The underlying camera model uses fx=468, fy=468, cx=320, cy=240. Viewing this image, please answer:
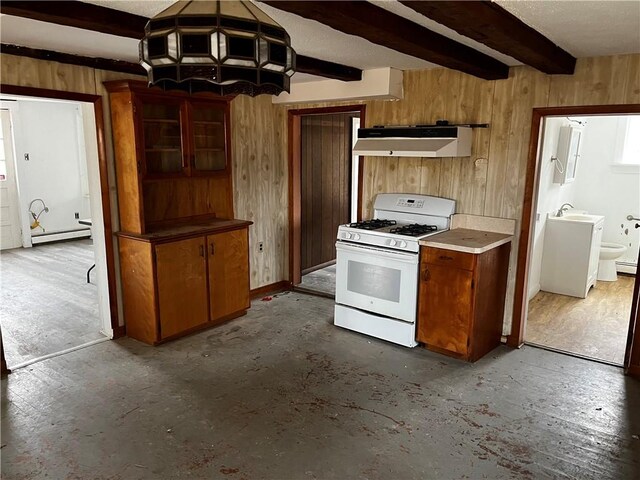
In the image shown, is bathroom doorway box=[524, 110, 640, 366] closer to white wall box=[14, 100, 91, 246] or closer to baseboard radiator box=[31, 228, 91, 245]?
white wall box=[14, 100, 91, 246]

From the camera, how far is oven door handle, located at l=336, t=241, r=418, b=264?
11.8ft

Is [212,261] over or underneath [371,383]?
over

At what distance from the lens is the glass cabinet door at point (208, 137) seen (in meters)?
4.04

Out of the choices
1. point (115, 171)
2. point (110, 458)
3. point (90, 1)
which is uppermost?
point (90, 1)

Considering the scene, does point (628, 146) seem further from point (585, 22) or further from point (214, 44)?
point (214, 44)

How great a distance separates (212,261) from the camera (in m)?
4.02

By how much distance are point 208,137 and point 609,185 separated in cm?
490

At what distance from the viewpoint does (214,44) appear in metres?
1.35

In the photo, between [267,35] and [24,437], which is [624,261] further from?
[24,437]

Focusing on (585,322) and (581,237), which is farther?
(581,237)

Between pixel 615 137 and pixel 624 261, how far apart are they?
61.0 inches

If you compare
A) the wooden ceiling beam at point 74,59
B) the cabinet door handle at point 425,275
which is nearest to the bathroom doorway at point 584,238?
the cabinet door handle at point 425,275

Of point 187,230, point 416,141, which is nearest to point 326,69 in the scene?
point 416,141

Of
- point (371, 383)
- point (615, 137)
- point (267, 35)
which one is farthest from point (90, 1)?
point (615, 137)
